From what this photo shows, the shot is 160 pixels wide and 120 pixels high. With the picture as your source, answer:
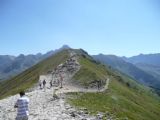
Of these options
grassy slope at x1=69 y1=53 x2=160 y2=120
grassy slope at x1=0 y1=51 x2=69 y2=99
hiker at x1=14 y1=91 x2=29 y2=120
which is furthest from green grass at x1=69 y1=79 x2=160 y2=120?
grassy slope at x1=0 y1=51 x2=69 y2=99

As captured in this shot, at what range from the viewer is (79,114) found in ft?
149

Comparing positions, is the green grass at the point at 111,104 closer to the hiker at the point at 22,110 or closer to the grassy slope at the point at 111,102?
the grassy slope at the point at 111,102

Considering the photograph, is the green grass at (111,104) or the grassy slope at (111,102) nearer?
the green grass at (111,104)

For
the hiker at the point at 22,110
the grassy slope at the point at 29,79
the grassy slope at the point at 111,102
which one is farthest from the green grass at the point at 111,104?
the grassy slope at the point at 29,79

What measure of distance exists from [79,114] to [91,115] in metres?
1.68

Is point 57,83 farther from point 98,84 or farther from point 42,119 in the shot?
point 42,119

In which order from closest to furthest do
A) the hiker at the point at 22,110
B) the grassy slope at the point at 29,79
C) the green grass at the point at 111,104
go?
the hiker at the point at 22,110 → the green grass at the point at 111,104 → the grassy slope at the point at 29,79

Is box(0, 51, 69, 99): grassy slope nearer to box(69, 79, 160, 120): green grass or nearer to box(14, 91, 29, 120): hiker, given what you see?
box(69, 79, 160, 120): green grass

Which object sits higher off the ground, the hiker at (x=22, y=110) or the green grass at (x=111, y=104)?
the hiker at (x=22, y=110)

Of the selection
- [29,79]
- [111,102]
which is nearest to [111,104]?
[111,102]

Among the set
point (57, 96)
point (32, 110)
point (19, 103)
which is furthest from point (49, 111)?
point (19, 103)

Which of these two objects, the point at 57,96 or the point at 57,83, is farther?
the point at 57,83

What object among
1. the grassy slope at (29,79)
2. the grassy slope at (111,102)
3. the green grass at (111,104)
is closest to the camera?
the green grass at (111,104)

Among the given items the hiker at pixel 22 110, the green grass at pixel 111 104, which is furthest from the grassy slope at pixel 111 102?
the hiker at pixel 22 110
